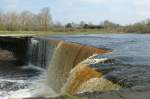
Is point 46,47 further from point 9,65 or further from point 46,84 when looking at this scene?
point 46,84

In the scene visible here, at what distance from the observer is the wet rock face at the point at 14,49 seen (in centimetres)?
3000

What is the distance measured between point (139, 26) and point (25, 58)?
2991cm

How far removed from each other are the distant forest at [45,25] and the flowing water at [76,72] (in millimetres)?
32386

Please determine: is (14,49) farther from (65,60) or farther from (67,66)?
(67,66)

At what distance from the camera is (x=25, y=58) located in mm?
28891

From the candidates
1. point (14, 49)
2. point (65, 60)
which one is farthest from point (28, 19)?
point (65, 60)

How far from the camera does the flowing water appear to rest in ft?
31.1

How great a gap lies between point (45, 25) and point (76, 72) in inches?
2445

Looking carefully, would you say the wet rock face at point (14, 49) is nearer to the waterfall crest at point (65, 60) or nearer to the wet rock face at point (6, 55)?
the wet rock face at point (6, 55)

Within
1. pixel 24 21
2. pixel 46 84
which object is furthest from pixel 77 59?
pixel 24 21

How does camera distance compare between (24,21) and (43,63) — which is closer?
(43,63)

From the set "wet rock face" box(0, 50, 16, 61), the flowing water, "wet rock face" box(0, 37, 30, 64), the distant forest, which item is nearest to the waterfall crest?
the flowing water

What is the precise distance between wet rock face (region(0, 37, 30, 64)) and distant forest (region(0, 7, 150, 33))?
2672 centimetres

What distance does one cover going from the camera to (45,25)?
72.9 m
